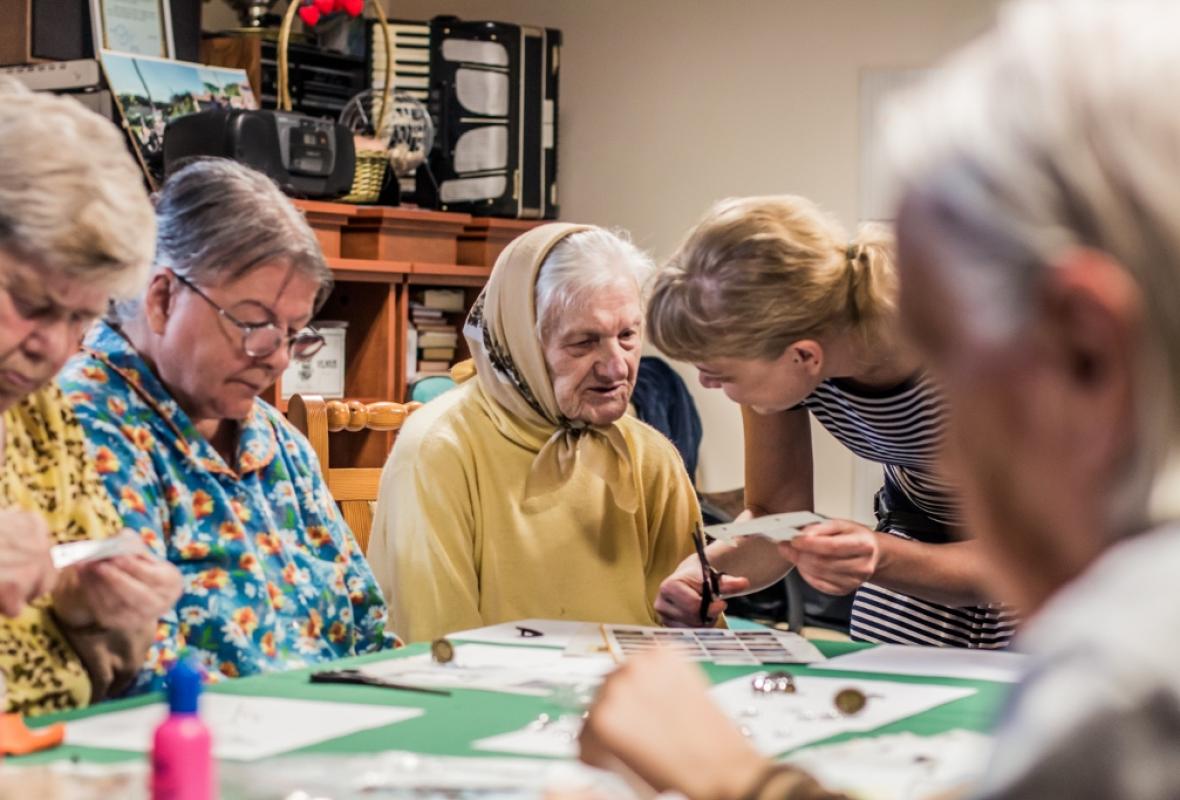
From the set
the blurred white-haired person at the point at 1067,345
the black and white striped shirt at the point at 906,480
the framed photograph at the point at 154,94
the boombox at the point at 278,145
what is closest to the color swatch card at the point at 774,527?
the black and white striped shirt at the point at 906,480

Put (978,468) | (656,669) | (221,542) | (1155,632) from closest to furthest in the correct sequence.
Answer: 1. (1155,632)
2. (978,468)
3. (656,669)
4. (221,542)

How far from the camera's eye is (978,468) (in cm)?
68

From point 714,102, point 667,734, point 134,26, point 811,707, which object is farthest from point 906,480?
point 714,102

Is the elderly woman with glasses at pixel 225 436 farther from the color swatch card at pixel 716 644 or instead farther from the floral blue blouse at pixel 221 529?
the color swatch card at pixel 716 644

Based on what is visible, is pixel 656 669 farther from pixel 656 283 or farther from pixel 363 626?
pixel 656 283

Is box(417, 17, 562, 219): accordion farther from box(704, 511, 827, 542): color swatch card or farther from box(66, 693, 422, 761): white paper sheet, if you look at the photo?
box(66, 693, 422, 761): white paper sheet

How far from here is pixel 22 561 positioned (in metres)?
1.49

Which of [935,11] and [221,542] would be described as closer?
[221,542]

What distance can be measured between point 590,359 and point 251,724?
3.87 feet

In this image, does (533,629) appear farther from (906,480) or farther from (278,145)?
(278,145)

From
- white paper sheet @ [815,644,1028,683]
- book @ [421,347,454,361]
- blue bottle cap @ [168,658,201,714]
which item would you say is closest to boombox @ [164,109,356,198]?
book @ [421,347,454,361]

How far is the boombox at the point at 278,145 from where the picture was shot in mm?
4184

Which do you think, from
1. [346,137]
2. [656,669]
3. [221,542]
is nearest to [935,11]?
[346,137]

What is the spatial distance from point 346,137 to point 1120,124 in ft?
13.7
